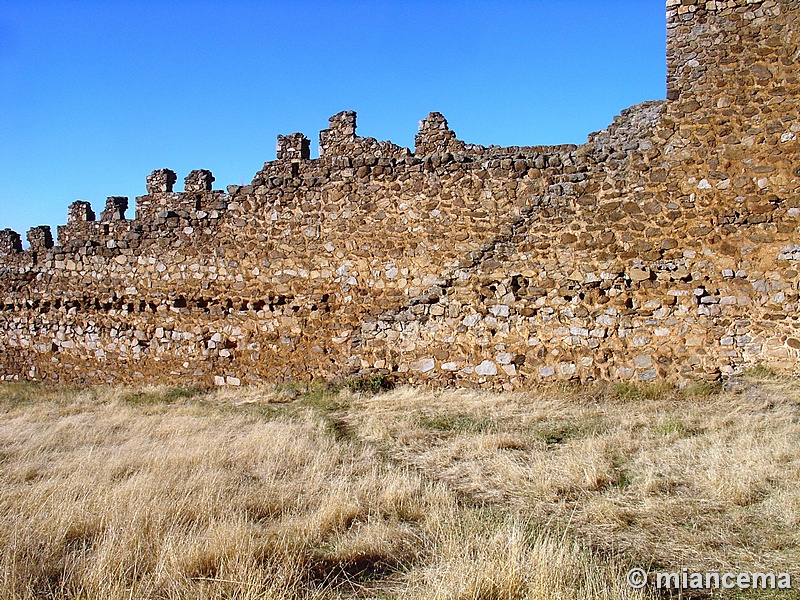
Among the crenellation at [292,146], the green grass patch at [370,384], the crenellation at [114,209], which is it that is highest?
the crenellation at [292,146]

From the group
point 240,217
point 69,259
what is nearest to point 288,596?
point 240,217

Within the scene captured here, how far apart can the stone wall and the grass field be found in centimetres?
126

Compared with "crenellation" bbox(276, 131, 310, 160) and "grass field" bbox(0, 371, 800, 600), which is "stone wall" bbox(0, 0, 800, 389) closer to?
"crenellation" bbox(276, 131, 310, 160)

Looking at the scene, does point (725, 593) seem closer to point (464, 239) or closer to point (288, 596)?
point (288, 596)

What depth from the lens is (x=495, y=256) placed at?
9805 millimetres

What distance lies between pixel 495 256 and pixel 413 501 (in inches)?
224

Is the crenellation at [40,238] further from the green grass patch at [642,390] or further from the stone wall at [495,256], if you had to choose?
the green grass patch at [642,390]

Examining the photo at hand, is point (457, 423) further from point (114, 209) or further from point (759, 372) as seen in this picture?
point (114, 209)

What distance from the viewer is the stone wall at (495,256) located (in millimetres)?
8633

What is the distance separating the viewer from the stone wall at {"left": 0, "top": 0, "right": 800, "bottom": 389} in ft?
28.3

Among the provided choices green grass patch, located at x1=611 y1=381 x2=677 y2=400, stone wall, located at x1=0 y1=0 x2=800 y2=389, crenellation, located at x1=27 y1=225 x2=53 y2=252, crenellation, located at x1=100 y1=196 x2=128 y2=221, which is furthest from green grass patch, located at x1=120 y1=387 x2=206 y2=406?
green grass patch, located at x1=611 y1=381 x2=677 y2=400

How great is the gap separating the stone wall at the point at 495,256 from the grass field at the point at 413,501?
126 centimetres

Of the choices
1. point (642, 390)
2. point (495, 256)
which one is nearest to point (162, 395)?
point (495, 256)

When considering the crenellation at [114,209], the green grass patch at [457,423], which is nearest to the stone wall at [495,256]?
the crenellation at [114,209]
